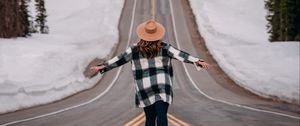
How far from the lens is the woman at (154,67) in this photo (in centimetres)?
629

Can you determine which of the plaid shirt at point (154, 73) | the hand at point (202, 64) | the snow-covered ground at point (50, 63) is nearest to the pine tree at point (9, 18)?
the snow-covered ground at point (50, 63)

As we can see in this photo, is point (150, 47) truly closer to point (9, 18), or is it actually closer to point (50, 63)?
point (50, 63)

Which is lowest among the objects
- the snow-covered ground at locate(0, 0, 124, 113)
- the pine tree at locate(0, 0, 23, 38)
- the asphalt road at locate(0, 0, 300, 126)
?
the asphalt road at locate(0, 0, 300, 126)

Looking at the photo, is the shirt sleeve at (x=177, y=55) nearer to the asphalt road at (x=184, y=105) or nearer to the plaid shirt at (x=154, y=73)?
the plaid shirt at (x=154, y=73)

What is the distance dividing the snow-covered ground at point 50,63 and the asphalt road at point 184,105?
0.85 metres

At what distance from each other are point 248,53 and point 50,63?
1656 centimetres

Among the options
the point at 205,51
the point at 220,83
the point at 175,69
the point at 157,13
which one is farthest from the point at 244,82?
the point at 157,13

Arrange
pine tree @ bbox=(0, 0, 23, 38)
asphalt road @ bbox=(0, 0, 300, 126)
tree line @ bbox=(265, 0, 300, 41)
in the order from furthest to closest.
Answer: tree line @ bbox=(265, 0, 300, 41), pine tree @ bbox=(0, 0, 23, 38), asphalt road @ bbox=(0, 0, 300, 126)

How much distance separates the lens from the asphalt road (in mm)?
13672

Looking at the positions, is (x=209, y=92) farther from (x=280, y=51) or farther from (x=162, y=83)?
(x=162, y=83)

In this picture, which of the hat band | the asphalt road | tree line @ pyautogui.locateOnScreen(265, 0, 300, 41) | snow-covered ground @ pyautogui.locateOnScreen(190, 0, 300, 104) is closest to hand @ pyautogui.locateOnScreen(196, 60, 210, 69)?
the hat band

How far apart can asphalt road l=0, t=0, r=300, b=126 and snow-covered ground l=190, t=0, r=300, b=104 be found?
2.51 ft

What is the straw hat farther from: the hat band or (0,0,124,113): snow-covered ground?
(0,0,124,113): snow-covered ground

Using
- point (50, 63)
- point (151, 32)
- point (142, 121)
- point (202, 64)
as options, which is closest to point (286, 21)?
point (50, 63)
